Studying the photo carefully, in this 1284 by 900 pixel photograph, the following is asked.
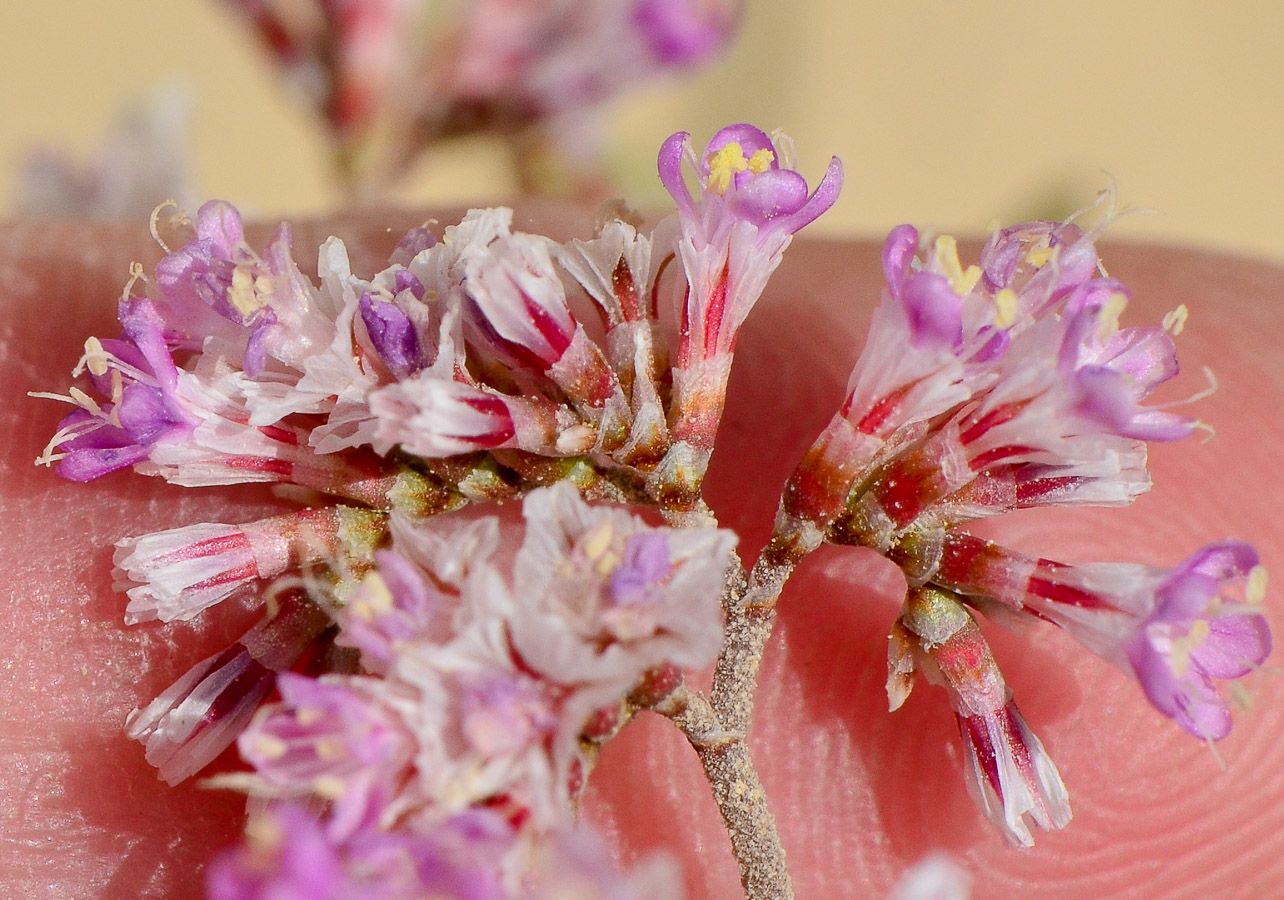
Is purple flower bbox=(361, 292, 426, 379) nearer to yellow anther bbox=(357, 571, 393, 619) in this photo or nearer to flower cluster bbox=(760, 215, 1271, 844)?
yellow anther bbox=(357, 571, 393, 619)

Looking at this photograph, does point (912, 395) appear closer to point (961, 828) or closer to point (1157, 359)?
point (1157, 359)

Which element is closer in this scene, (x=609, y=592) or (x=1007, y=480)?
(x=609, y=592)

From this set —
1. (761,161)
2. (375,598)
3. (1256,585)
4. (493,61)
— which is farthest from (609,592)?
(493,61)

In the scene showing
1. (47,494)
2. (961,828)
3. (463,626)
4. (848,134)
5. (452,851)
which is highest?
(463,626)

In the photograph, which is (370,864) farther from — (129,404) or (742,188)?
(742,188)

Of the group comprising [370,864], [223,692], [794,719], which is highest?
[370,864]

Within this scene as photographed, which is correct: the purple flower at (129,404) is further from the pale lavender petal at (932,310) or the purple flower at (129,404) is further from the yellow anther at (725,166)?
the pale lavender petal at (932,310)

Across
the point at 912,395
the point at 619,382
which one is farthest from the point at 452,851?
the point at 912,395
